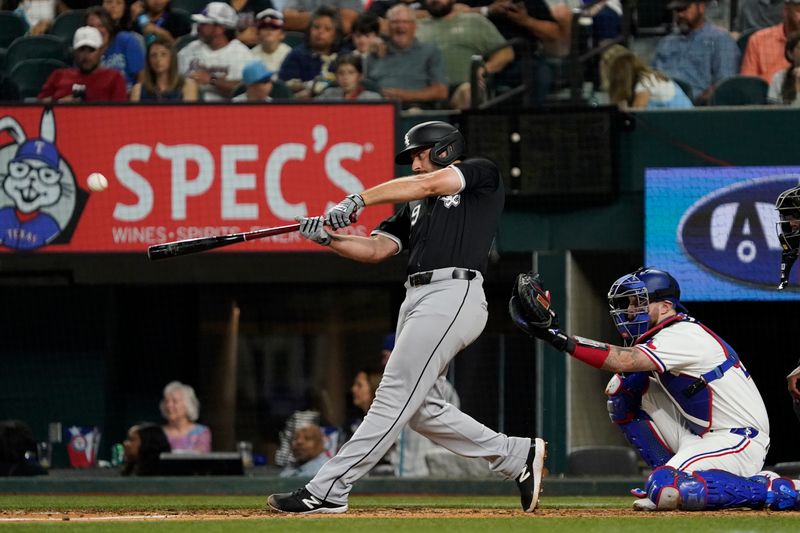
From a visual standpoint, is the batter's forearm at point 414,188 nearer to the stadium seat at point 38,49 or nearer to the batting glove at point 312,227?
the batting glove at point 312,227

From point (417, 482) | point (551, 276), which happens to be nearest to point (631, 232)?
point (551, 276)

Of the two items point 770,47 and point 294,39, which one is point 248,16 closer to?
point 294,39

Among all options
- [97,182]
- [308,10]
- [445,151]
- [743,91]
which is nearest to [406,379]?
[445,151]

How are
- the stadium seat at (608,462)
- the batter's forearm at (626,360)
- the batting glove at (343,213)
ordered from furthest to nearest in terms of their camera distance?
the stadium seat at (608,462) → the batter's forearm at (626,360) → the batting glove at (343,213)

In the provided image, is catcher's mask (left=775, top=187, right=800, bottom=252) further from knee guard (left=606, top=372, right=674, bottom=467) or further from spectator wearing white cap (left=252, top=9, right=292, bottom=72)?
spectator wearing white cap (left=252, top=9, right=292, bottom=72)

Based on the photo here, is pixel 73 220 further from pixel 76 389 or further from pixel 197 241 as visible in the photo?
pixel 197 241

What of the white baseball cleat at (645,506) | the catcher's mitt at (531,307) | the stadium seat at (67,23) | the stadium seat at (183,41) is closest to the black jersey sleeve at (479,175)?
the catcher's mitt at (531,307)

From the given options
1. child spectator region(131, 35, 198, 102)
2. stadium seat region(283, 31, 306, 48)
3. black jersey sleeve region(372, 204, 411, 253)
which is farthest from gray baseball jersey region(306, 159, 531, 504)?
stadium seat region(283, 31, 306, 48)
